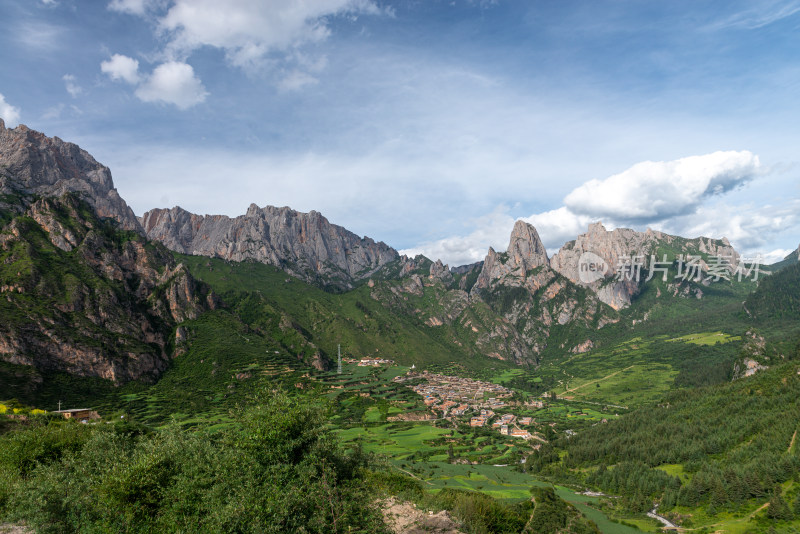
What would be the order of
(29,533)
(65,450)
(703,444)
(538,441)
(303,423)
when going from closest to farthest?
(303,423) < (29,533) < (65,450) < (703,444) < (538,441)

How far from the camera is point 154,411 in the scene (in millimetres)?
153375

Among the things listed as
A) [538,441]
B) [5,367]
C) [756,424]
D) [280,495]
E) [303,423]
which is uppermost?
[303,423]

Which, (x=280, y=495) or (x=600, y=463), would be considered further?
(x=600, y=463)

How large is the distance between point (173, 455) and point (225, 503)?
1158 centimetres

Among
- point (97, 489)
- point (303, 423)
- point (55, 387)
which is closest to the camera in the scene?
point (303, 423)

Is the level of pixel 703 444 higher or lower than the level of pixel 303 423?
lower

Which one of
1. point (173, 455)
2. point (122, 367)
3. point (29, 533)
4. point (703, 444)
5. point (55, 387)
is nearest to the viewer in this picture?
point (173, 455)

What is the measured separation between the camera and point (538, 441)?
166500mm

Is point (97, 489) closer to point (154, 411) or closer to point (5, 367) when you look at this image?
point (154, 411)

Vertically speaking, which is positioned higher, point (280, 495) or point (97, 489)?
point (280, 495)

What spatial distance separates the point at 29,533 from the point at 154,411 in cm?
13397

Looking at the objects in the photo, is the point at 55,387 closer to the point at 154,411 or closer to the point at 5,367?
the point at 5,367

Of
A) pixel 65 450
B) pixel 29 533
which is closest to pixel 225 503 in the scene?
pixel 29 533

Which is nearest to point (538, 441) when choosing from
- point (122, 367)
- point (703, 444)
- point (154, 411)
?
point (703, 444)
